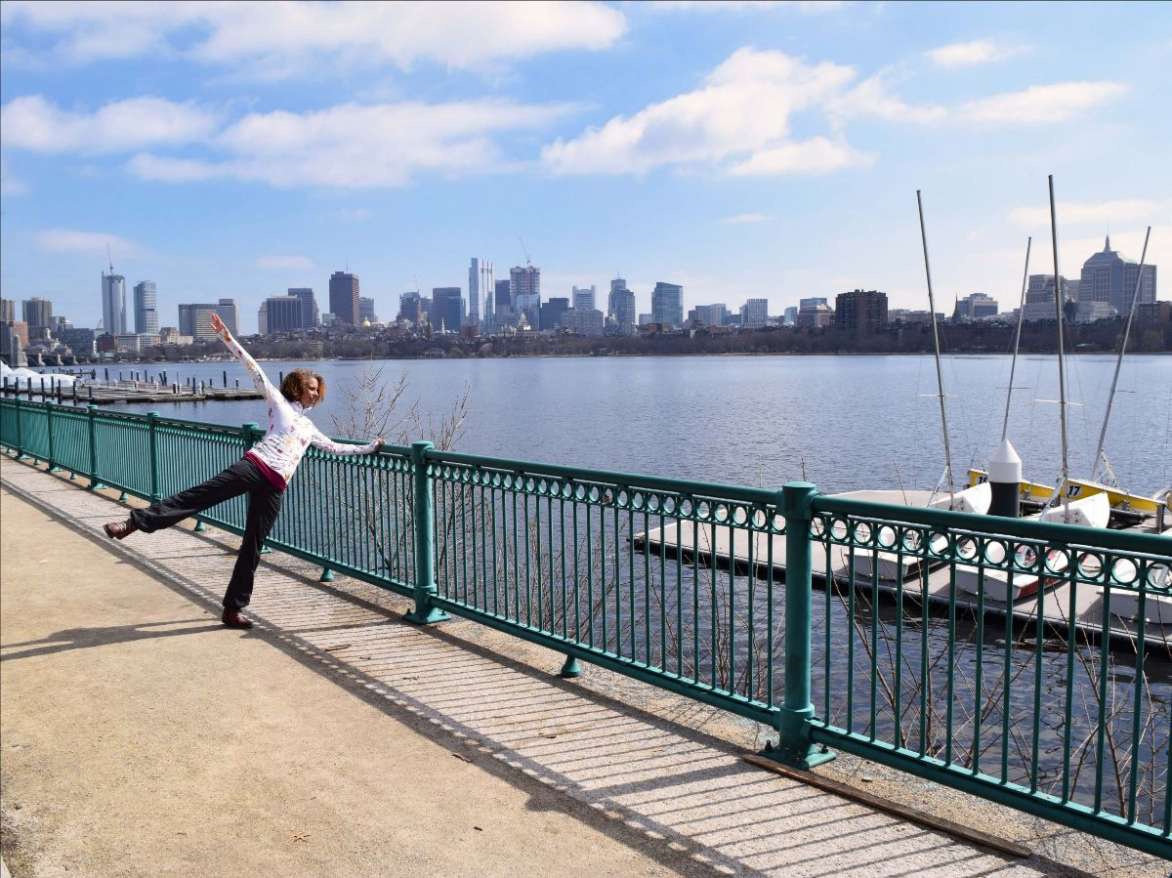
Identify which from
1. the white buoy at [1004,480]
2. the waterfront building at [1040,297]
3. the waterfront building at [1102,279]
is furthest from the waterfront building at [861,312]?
the white buoy at [1004,480]

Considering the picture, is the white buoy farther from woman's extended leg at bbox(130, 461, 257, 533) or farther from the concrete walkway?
woman's extended leg at bbox(130, 461, 257, 533)

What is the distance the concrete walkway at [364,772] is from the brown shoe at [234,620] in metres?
0.09

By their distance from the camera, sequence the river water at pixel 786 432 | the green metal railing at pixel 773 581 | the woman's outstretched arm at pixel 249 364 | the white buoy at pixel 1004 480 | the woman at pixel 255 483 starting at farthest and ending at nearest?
the river water at pixel 786 432 → the white buoy at pixel 1004 480 → the woman at pixel 255 483 → the woman's outstretched arm at pixel 249 364 → the green metal railing at pixel 773 581

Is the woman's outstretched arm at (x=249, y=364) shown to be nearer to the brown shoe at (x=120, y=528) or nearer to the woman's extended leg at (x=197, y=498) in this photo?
the woman's extended leg at (x=197, y=498)

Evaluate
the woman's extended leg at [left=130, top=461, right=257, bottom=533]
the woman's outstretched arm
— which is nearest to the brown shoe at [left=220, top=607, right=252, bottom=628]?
the woman's extended leg at [left=130, top=461, right=257, bottom=533]

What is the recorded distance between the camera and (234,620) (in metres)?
7.76

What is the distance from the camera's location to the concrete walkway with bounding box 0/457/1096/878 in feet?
13.9

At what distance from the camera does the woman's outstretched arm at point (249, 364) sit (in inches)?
288

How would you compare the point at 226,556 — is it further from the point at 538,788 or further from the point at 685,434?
the point at 685,434

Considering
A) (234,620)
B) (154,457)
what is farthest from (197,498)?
(154,457)

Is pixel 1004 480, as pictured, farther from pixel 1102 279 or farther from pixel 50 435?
pixel 1102 279

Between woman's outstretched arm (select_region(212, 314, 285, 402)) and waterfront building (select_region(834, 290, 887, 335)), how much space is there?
6309 inches

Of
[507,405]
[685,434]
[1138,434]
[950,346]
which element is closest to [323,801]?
[685,434]

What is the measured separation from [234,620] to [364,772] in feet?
9.96
